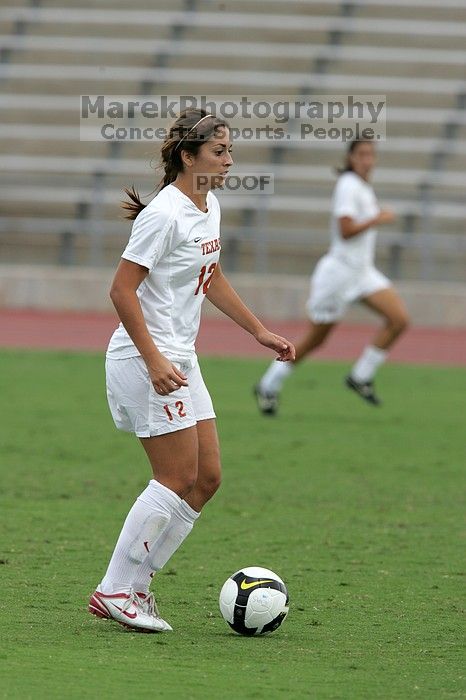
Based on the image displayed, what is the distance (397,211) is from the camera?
20.6 m

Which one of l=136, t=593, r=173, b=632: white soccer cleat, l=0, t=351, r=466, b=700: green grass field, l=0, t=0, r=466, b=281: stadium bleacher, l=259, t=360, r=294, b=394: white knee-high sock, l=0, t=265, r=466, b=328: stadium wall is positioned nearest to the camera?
l=0, t=351, r=466, b=700: green grass field

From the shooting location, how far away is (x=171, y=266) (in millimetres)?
5062

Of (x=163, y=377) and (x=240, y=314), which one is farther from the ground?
(x=240, y=314)

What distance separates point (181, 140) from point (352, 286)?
22.8 feet

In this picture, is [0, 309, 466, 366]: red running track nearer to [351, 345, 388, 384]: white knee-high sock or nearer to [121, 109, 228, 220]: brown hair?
[351, 345, 388, 384]: white knee-high sock

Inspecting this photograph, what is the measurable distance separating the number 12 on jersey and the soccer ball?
1.12 meters

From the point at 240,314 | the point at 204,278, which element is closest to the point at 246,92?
the point at 240,314

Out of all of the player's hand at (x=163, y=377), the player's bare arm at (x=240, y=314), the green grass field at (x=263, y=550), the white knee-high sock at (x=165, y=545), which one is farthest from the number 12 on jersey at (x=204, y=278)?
the green grass field at (x=263, y=550)

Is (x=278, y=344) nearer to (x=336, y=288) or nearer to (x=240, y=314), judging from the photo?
(x=240, y=314)

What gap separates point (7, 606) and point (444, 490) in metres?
3.97

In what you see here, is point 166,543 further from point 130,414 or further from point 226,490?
point 226,490

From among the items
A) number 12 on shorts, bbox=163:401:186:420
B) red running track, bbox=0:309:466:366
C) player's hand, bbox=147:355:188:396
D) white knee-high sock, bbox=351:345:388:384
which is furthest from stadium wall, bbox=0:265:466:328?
player's hand, bbox=147:355:188:396

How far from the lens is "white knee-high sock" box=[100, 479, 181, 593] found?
511cm

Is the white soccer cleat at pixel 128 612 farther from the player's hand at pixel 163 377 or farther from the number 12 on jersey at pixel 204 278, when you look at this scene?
the number 12 on jersey at pixel 204 278
